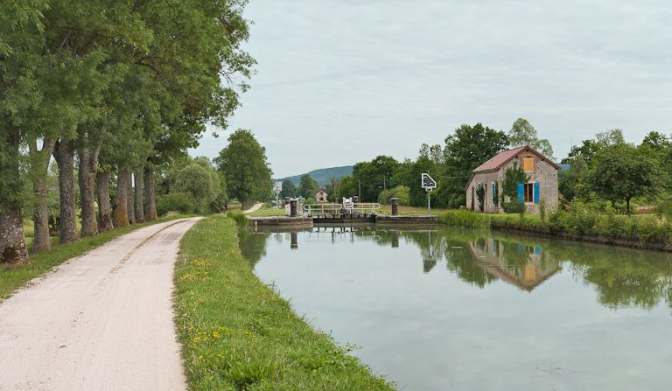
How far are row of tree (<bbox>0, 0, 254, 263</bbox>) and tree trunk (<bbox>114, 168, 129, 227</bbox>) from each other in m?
3.20

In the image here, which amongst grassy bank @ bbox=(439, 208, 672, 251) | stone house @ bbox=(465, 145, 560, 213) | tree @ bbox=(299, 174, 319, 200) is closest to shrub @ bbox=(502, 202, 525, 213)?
stone house @ bbox=(465, 145, 560, 213)

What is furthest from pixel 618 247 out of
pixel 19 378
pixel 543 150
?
pixel 543 150

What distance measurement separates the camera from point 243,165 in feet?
227

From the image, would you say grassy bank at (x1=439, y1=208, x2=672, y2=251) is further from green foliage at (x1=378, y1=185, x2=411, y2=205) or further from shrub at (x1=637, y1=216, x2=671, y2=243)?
green foliage at (x1=378, y1=185, x2=411, y2=205)

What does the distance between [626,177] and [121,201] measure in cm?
2301

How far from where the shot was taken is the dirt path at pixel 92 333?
4828 millimetres

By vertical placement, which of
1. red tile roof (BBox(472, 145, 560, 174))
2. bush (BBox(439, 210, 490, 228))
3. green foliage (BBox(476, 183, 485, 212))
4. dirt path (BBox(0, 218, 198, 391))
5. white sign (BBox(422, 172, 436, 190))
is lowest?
bush (BBox(439, 210, 490, 228))

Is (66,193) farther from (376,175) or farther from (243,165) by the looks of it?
(376,175)

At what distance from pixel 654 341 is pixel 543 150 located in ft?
193

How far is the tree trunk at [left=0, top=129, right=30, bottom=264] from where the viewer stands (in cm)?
1059

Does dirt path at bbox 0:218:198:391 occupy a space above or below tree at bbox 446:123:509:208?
below

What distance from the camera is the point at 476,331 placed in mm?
9305

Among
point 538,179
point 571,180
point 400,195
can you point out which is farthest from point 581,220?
point 400,195

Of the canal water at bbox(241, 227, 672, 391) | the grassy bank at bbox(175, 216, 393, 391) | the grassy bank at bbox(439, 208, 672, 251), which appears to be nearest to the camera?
the grassy bank at bbox(175, 216, 393, 391)
